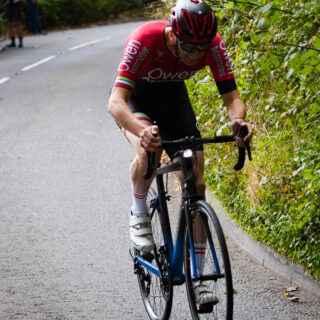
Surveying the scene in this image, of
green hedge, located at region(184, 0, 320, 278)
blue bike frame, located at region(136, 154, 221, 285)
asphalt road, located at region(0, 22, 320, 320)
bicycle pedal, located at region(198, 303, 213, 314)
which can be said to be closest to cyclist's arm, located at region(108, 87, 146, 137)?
blue bike frame, located at region(136, 154, 221, 285)

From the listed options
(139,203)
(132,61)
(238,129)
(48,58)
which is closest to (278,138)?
(139,203)

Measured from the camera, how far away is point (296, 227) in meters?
5.50

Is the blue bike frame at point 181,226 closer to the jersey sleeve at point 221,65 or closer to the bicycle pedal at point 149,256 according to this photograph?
the bicycle pedal at point 149,256

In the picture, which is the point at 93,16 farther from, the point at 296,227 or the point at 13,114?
the point at 296,227

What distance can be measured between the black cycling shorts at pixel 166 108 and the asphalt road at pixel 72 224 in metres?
1.36

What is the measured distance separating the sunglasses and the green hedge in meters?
1.06

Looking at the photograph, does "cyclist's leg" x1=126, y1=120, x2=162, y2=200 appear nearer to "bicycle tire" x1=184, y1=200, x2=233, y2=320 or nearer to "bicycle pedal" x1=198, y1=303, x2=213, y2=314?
"bicycle tire" x1=184, y1=200, x2=233, y2=320

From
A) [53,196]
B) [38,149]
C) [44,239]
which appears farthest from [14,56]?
[44,239]

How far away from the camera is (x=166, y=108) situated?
4668mm

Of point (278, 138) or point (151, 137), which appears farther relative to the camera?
point (278, 138)

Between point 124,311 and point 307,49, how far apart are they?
2.45 m

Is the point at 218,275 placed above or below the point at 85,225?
above

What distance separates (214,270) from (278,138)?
2.94m

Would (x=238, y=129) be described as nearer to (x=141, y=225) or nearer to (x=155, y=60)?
(x=155, y=60)
